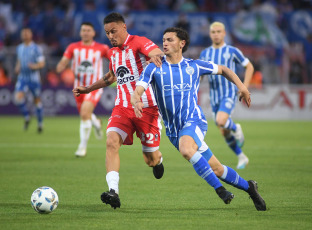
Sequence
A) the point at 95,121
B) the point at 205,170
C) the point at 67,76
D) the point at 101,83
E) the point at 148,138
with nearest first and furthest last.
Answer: the point at 205,170, the point at 101,83, the point at 148,138, the point at 95,121, the point at 67,76

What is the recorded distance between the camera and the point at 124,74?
24.4 ft

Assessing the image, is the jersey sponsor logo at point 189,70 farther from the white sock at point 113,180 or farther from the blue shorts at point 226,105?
the blue shorts at point 226,105

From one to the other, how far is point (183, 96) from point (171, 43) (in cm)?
61

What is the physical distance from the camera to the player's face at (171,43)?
671cm

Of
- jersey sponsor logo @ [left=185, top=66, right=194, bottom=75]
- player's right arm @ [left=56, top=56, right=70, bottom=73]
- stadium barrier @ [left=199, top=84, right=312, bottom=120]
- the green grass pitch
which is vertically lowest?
stadium barrier @ [left=199, top=84, right=312, bottom=120]

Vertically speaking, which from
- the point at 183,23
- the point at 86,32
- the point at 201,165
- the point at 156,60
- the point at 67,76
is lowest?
the point at 67,76

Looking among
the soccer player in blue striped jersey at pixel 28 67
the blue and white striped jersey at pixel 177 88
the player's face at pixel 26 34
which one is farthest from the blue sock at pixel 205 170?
the player's face at pixel 26 34

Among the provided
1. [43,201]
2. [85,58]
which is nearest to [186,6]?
[85,58]

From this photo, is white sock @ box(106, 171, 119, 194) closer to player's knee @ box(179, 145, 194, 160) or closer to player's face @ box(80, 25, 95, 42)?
player's knee @ box(179, 145, 194, 160)

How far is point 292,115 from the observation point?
75.2ft

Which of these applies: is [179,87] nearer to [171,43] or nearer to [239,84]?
[171,43]

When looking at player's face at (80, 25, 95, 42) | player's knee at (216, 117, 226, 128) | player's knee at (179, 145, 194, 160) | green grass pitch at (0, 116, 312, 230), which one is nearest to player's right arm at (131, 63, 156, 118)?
player's knee at (179, 145, 194, 160)

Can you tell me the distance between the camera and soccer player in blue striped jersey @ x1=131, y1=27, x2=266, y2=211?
6.53m

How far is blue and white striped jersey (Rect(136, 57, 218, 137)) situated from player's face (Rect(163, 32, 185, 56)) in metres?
0.14
